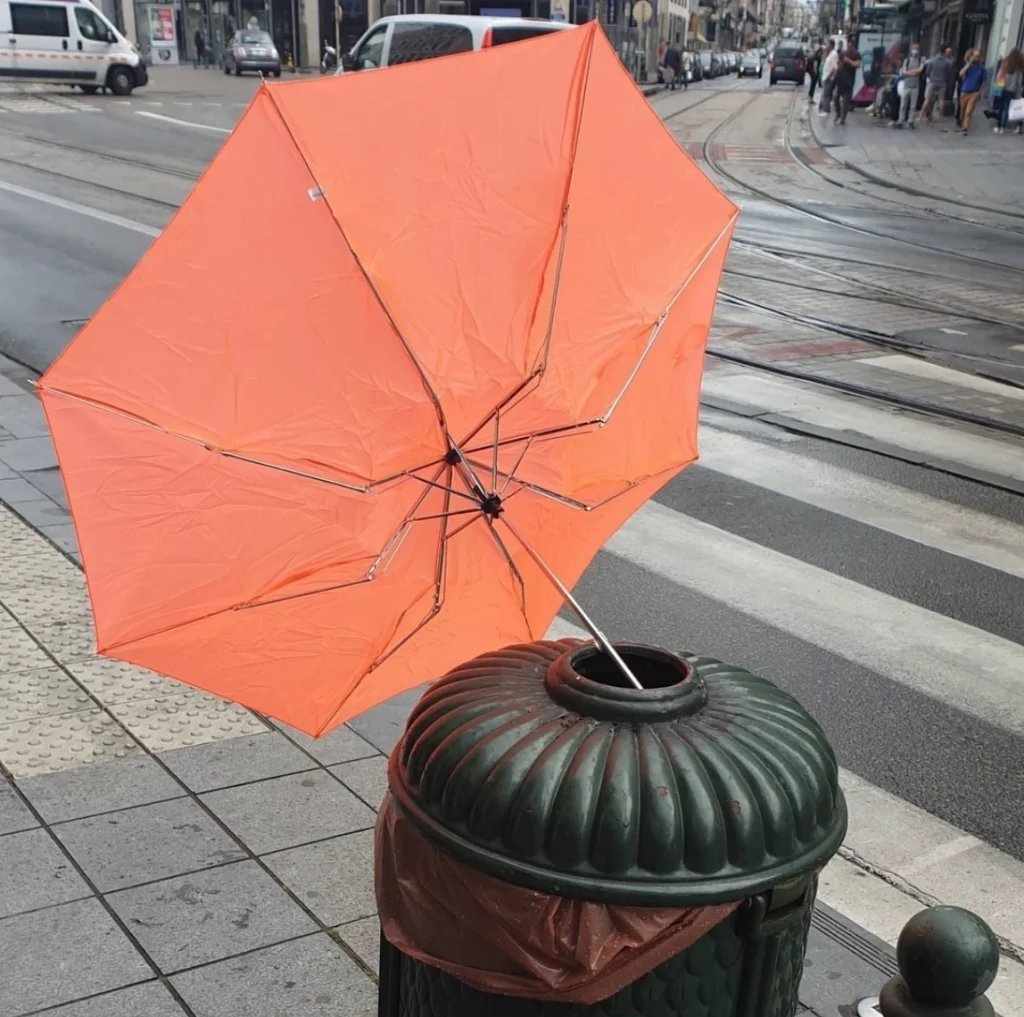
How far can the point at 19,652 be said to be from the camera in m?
4.77

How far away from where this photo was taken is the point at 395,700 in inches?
178

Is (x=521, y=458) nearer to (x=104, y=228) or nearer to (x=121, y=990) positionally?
(x=121, y=990)

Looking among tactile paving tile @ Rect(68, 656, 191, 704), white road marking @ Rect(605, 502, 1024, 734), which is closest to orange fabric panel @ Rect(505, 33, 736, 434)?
tactile paving tile @ Rect(68, 656, 191, 704)

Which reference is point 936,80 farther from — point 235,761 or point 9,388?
point 235,761

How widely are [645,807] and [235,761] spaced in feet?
8.37

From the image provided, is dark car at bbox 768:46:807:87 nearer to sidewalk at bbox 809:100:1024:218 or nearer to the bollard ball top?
sidewalk at bbox 809:100:1024:218

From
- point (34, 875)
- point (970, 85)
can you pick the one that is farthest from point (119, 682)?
point (970, 85)

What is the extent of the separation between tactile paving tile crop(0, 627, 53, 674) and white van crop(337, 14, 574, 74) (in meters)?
16.1

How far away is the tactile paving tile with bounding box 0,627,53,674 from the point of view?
15.3ft

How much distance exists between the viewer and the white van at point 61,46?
1282 inches

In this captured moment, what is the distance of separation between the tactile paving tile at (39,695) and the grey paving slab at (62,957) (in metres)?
1.19

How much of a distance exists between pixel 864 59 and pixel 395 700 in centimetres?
3945

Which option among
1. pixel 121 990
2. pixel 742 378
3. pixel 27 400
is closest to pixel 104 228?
pixel 27 400

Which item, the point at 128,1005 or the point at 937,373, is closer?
the point at 128,1005
